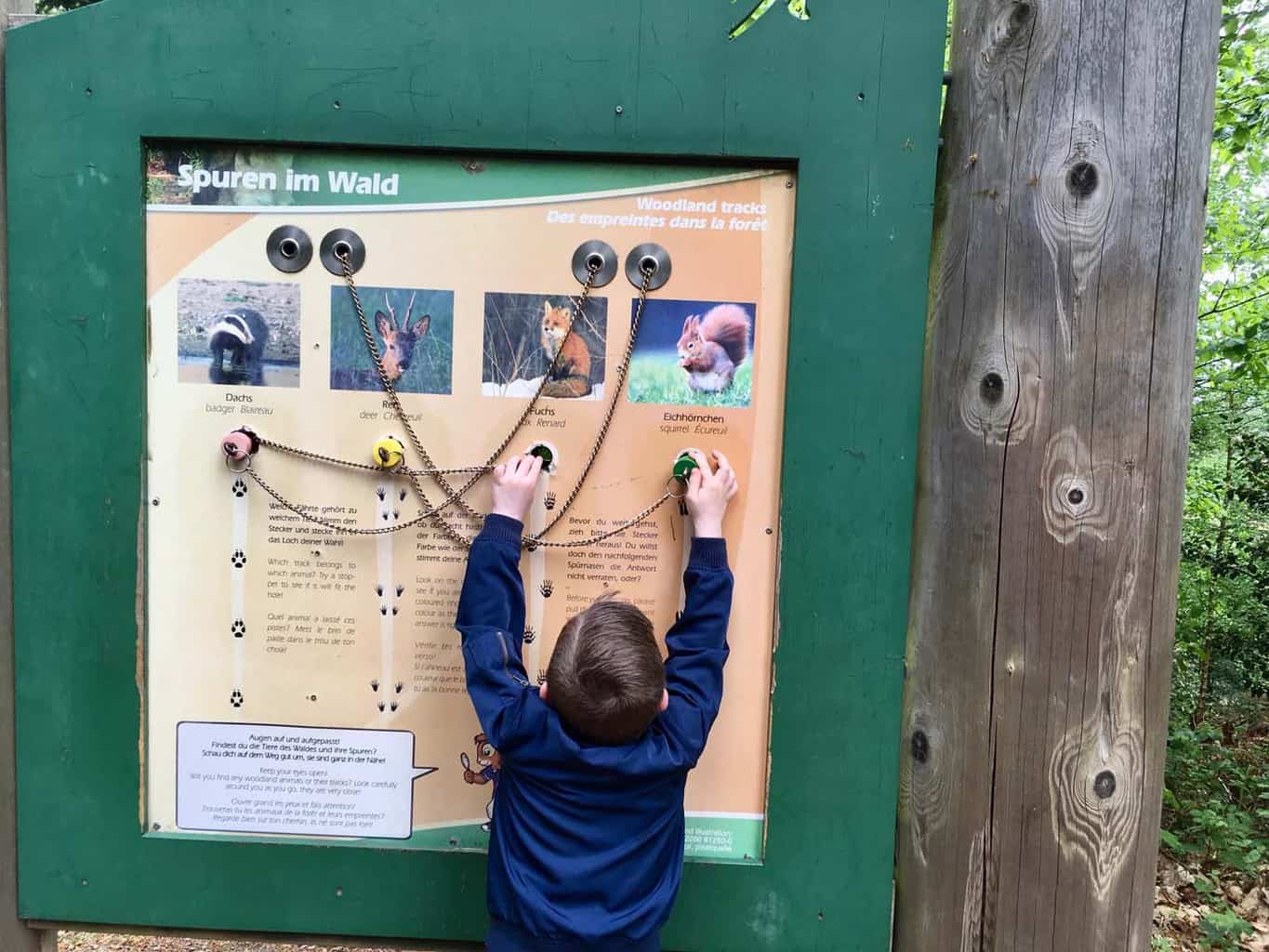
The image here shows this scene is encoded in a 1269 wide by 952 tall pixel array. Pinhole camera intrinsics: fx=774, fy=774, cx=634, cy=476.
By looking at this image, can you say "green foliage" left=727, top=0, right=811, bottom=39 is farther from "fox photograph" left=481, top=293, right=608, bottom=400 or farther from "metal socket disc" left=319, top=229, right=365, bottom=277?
"metal socket disc" left=319, top=229, right=365, bottom=277

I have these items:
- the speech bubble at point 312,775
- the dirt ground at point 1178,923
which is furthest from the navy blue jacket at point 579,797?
the dirt ground at point 1178,923

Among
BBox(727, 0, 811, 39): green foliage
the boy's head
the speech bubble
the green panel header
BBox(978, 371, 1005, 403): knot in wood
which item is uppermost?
BBox(727, 0, 811, 39): green foliage

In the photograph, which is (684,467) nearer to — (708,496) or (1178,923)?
(708,496)

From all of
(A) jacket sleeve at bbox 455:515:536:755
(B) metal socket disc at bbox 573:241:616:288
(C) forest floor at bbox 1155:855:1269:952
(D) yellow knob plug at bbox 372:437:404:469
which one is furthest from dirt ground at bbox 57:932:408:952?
(C) forest floor at bbox 1155:855:1269:952

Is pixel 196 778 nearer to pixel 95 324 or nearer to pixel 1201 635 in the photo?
pixel 95 324

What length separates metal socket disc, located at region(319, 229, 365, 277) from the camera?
1717mm

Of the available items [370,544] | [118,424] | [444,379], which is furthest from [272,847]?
[444,379]

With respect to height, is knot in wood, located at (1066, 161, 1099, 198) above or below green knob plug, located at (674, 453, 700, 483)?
above

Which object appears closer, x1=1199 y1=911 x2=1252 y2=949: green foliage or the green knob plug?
the green knob plug

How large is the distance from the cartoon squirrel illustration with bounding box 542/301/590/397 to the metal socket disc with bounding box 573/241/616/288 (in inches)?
3.2

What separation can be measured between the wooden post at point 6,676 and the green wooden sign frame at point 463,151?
0.04 meters

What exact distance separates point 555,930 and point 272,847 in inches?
29.5

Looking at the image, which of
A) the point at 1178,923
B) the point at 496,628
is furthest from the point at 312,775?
the point at 1178,923

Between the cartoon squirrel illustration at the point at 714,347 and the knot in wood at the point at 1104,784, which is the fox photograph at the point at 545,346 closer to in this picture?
the cartoon squirrel illustration at the point at 714,347
